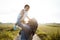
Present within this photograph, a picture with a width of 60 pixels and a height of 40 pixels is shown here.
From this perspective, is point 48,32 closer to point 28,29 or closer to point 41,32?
point 41,32

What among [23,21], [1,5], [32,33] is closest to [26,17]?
[23,21]

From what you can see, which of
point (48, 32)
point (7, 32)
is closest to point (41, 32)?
point (48, 32)

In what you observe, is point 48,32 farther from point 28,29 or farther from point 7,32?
point 7,32

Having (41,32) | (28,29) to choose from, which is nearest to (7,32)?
(28,29)

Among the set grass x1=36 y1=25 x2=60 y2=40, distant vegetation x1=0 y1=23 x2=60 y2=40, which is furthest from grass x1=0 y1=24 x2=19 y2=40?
grass x1=36 y1=25 x2=60 y2=40

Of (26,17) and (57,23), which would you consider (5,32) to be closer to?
(26,17)

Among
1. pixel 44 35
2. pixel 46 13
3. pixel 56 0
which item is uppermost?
pixel 56 0

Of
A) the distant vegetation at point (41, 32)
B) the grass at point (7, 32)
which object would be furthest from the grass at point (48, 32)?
the grass at point (7, 32)

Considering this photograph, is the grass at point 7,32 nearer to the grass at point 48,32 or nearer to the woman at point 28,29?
the woman at point 28,29

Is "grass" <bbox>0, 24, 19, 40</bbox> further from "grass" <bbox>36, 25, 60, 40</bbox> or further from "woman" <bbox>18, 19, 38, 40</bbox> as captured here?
"grass" <bbox>36, 25, 60, 40</bbox>

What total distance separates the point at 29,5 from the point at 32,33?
37cm

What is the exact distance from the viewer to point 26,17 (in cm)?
204

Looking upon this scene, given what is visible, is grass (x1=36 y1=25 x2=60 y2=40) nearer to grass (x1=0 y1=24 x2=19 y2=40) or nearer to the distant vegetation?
the distant vegetation

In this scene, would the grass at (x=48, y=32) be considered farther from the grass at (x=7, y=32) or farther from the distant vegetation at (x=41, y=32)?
the grass at (x=7, y=32)
